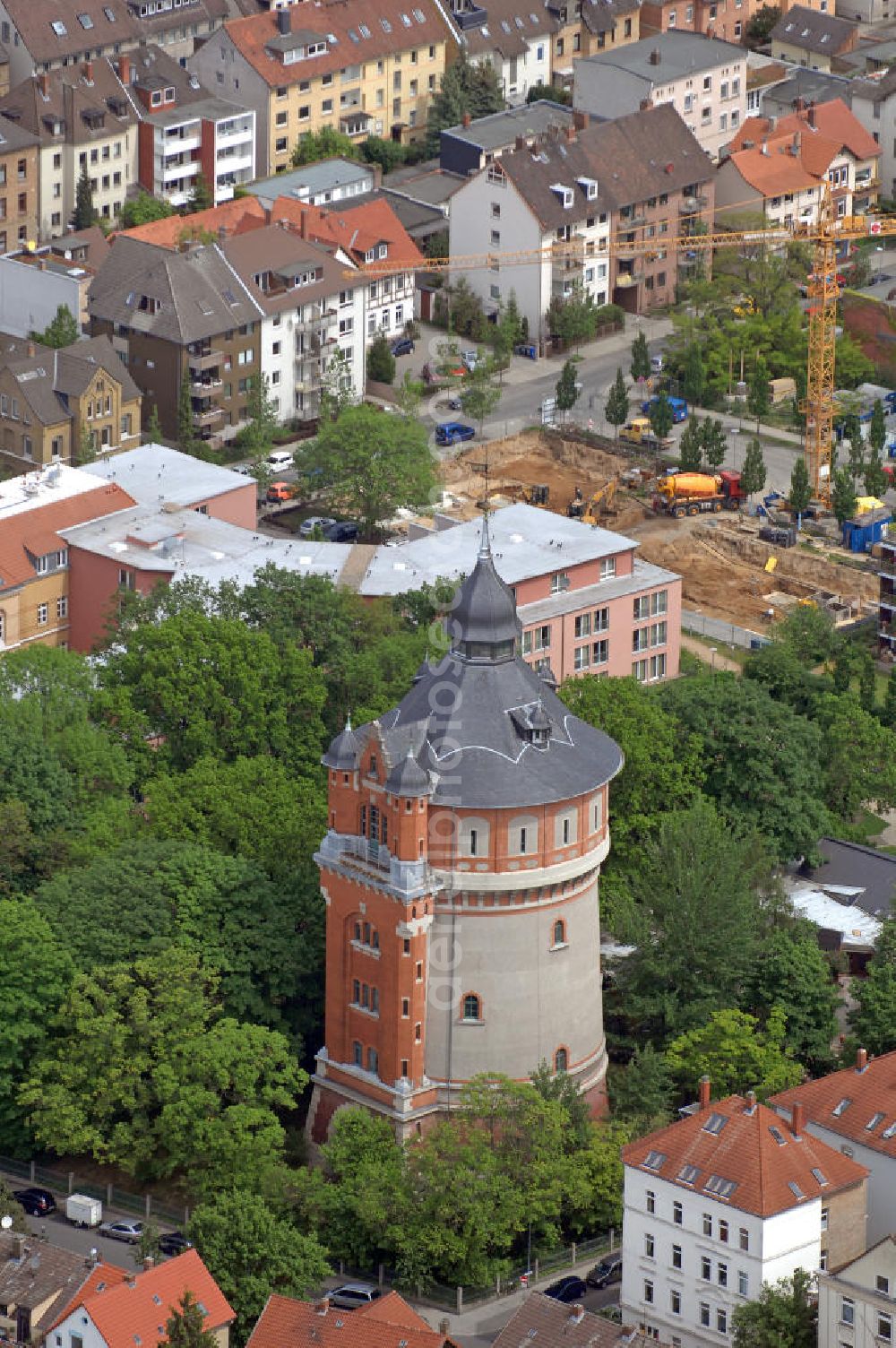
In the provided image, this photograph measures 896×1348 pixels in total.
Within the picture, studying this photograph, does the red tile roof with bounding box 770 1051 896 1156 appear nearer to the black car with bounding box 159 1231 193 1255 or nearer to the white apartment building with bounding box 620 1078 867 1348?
the white apartment building with bounding box 620 1078 867 1348

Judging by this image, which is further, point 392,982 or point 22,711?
point 22,711

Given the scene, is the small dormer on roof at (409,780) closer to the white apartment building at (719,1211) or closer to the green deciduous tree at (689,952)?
the white apartment building at (719,1211)

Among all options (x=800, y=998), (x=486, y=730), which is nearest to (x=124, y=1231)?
(x=486, y=730)

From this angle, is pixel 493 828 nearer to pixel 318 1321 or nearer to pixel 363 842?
pixel 363 842

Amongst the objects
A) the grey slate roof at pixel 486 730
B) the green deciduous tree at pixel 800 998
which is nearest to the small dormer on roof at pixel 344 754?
the grey slate roof at pixel 486 730

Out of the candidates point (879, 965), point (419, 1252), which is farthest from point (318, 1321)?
point (879, 965)

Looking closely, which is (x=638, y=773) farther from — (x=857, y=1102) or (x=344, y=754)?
(x=857, y=1102)

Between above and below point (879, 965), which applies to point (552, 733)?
above

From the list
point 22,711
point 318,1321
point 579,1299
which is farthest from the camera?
point 22,711
